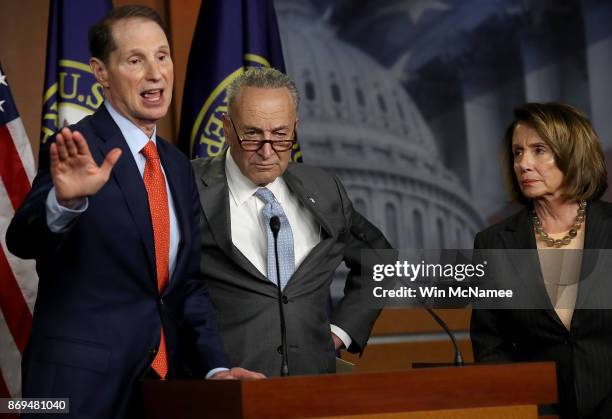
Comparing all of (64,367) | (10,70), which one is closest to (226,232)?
(64,367)

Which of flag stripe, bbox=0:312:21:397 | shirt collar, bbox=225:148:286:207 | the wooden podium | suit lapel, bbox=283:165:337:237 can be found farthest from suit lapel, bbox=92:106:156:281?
flag stripe, bbox=0:312:21:397

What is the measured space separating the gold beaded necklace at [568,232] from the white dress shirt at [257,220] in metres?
0.81

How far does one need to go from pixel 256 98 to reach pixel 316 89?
2.23m

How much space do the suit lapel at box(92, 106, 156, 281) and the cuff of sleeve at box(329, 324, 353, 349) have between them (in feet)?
3.21

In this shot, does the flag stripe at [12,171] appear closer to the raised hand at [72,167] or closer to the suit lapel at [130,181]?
the suit lapel at [130,181]

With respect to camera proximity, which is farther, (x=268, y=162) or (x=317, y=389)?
(x=268, y=162)

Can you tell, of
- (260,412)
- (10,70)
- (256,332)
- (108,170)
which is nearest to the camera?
(260,412)

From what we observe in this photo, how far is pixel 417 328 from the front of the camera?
5.00 metres

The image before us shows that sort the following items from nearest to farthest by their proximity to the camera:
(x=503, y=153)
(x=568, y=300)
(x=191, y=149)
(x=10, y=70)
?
(x=568, y=300), (x=503, y=153), (x=191, y=149), (x=10, y=70)

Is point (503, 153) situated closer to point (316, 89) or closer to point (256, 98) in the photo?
point (256, 98)

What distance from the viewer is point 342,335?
2969mm

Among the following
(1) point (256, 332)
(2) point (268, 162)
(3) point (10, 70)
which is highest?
Answer: (3) point (10, 70)

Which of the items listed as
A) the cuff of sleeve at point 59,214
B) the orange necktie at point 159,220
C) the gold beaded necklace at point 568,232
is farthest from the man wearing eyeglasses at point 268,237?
the cuff of sleeve at point 59,214

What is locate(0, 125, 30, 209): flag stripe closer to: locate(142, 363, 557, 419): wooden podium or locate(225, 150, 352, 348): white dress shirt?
locate(225, 150, 352, 348): white dress shirt
